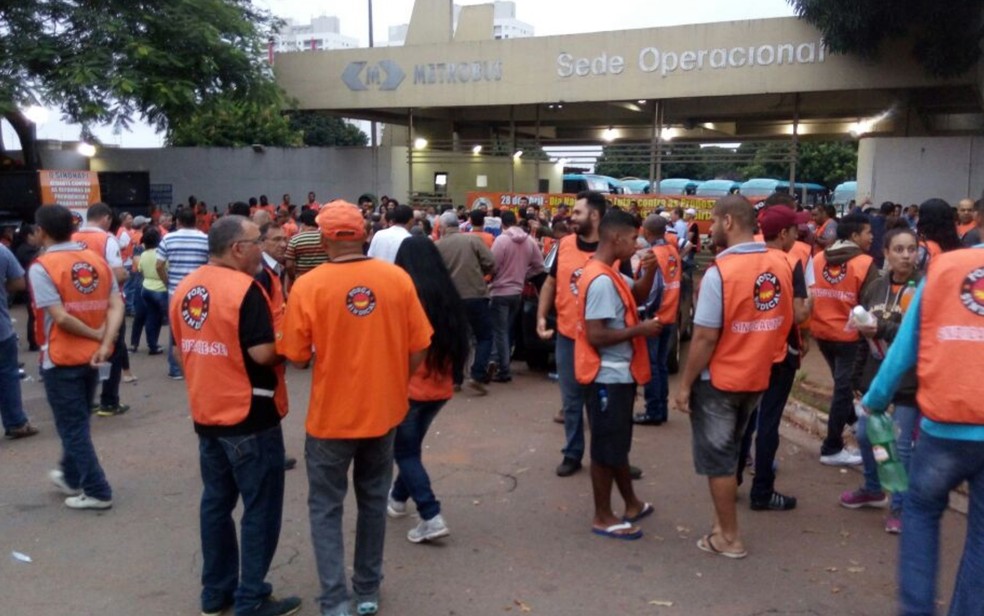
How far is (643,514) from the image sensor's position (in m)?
5.50

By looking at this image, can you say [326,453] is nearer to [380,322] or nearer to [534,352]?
[380,322]

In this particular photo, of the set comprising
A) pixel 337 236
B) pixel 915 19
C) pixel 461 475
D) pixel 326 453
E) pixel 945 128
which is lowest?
pixel 461 475

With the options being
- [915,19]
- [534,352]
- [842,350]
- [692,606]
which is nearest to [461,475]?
[692,606]

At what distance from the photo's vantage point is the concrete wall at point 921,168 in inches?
631

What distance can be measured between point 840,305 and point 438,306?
303 cm

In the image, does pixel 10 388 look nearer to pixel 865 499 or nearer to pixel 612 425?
pixel 612 425

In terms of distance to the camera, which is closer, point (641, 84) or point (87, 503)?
point (87, 503)

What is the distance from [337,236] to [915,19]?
47.5 feet

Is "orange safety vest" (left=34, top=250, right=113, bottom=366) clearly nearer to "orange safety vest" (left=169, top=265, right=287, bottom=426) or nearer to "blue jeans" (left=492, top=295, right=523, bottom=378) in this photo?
"orange safety vest" (left=169, top=265, right=287, bottom=426)

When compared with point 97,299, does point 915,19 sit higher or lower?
higher

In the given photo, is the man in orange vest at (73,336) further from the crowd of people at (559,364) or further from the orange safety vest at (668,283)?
the orange safety vest at (668,283)

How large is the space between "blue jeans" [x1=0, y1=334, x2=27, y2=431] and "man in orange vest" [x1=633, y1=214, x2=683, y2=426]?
5.25 metres

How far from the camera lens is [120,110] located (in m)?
19.8

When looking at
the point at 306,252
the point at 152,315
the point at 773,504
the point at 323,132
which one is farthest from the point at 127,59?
the point at 323,132
